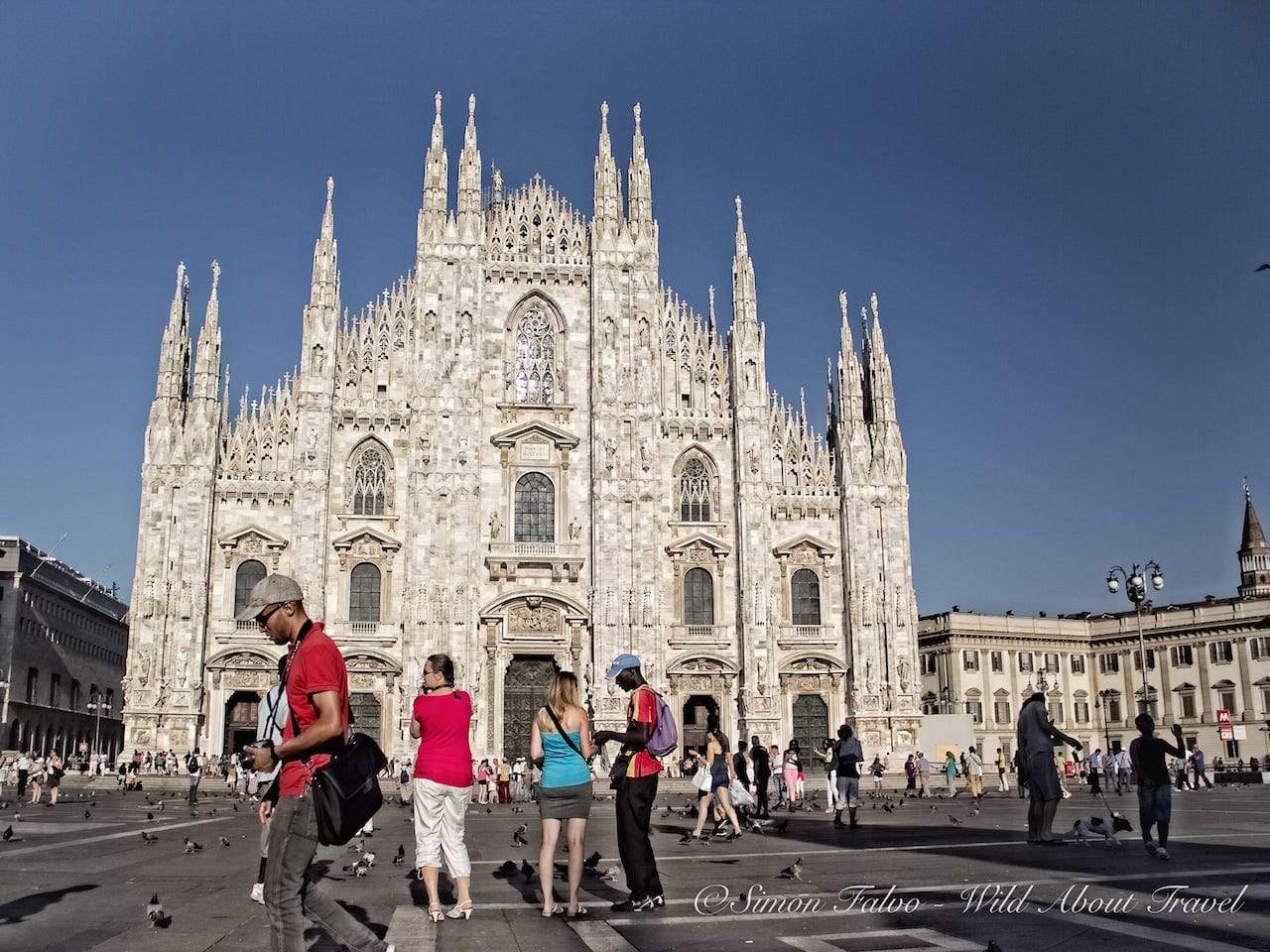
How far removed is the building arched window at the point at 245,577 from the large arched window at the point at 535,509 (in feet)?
31.8

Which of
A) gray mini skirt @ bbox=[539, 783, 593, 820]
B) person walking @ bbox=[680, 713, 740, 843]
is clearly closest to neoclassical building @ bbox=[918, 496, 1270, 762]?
person walking @ bbox=[680, 713, 740, 843]

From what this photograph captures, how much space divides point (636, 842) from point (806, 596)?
125ft

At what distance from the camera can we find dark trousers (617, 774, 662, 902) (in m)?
9.98

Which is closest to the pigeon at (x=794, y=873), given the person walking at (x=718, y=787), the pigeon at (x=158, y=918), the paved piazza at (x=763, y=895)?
the paved piazza at (x=763, y=895)

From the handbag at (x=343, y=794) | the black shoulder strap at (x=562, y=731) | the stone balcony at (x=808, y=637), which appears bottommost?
the handbag at (x=343, y=794)

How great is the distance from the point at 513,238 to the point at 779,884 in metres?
40.0

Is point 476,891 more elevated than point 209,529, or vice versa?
point 209,529

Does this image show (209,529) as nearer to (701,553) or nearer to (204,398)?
(204,398)

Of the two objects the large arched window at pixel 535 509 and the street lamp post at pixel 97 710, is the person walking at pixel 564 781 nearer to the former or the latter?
the large arched window at pixel 535 509

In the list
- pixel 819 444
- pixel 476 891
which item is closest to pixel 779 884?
pixel 476 891

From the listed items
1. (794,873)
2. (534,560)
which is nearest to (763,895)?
(794,873)

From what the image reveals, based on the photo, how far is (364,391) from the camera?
46000mm

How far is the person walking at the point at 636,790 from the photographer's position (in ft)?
32.8

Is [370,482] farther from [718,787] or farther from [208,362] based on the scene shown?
[718,787]
